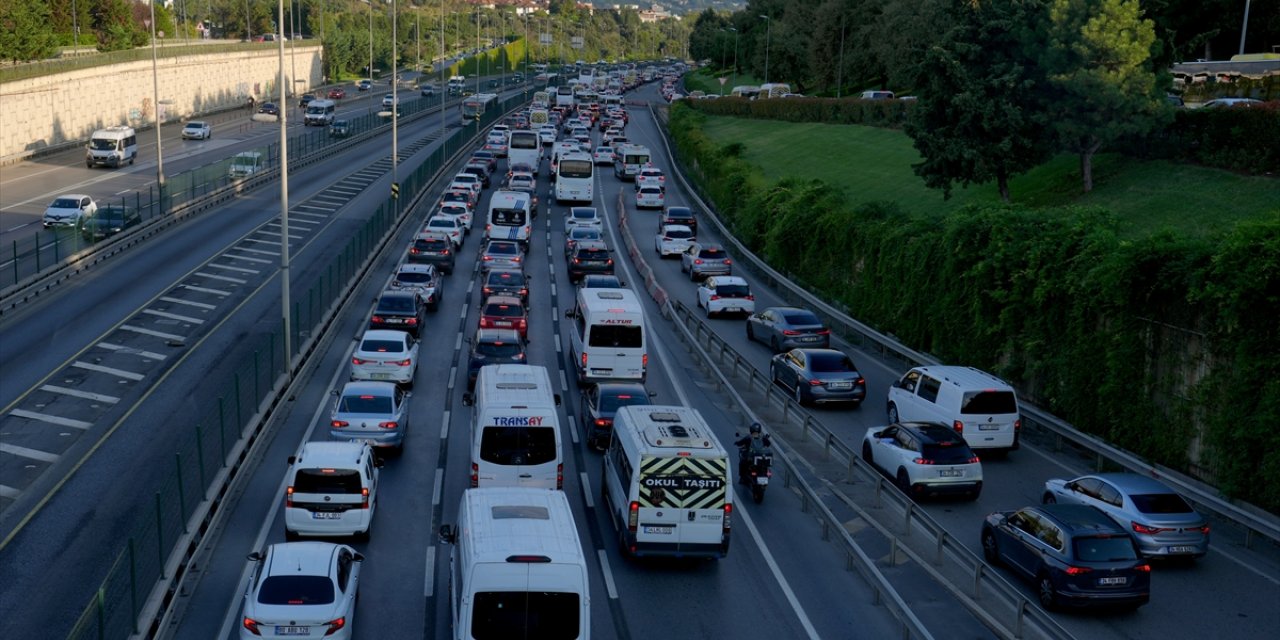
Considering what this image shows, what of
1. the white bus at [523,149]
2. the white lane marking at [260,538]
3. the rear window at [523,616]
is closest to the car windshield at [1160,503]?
the rear window at [523,616]

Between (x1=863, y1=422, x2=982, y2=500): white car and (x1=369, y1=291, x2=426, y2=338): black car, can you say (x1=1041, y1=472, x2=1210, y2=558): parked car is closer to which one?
(x1=863, y1=422, x2=982, y2=500): white car

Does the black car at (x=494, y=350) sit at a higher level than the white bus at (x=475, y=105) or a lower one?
lower

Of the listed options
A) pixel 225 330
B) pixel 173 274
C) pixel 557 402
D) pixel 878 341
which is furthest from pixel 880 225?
pixel 173 274

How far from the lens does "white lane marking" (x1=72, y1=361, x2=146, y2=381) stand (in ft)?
107

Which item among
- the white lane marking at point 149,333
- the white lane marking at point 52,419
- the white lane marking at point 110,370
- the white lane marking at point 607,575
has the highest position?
the white lane marking at point 149,333

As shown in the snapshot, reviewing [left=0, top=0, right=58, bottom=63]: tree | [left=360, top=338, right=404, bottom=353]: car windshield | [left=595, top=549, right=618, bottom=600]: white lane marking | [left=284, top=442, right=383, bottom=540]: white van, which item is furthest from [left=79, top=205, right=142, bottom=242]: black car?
[left=0, top=0, right=58, bottom=63]: tree

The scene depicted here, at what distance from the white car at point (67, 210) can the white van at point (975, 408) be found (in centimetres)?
3718

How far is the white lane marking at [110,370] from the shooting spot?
32.6m

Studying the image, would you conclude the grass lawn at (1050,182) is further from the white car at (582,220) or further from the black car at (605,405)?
the black car at (605,405)

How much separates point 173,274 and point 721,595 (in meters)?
31.9

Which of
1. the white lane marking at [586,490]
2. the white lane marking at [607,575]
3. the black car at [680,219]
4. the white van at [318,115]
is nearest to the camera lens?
the white lane marking at [607,575]

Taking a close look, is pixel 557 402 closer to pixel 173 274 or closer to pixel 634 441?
pixel 634 441

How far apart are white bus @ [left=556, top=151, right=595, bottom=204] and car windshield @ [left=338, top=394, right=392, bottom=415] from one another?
42739mm

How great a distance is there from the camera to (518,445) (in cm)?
2286
